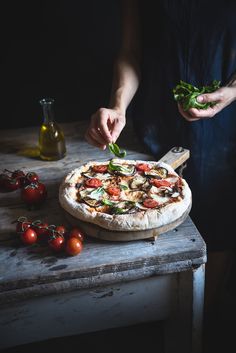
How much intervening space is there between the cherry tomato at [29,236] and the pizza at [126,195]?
0.16 m

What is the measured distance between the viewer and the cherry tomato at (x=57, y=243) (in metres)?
1.50

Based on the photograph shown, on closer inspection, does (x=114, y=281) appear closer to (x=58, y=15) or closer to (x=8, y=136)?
(x=8, y=136)

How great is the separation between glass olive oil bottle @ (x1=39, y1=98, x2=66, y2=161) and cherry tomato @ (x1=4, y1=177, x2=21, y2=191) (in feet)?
0.94

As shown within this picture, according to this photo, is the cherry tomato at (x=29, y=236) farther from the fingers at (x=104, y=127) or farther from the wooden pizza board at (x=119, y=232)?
the fingers at (x=104, y=127)

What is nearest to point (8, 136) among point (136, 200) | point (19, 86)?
point (19, 86)

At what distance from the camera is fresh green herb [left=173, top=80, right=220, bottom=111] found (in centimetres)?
174

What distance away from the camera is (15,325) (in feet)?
5.29

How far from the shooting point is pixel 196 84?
1918mm

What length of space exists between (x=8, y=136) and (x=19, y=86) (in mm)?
317

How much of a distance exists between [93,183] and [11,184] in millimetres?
390

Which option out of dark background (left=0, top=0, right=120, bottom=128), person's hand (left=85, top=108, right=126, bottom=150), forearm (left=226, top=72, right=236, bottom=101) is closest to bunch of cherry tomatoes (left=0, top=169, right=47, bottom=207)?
person's hand (left=85, top=108, right=126, bottom=150)

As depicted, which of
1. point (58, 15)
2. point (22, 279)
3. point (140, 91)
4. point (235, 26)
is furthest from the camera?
point (58, 15)

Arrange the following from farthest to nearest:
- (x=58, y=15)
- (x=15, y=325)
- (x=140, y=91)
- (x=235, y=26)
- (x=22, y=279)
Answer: (x=58, y=15)
(x=140, y=91)
(x=235, y=26)
(x=15, y=325)
(x=22, y=279)

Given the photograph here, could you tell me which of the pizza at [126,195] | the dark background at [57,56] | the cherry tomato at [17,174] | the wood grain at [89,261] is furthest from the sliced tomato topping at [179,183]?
the dark background at [57,56]
